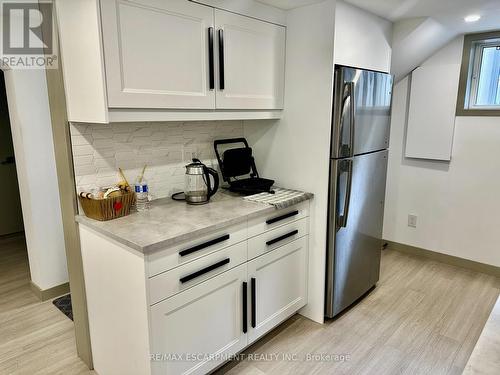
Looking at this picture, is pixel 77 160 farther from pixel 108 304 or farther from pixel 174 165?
pixel 108 304

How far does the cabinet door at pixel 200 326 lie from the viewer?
162 cm

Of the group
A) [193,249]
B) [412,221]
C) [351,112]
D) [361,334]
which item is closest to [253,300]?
[193,249]

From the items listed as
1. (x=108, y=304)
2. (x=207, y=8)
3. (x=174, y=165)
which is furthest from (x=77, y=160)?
(x=207, y=8)

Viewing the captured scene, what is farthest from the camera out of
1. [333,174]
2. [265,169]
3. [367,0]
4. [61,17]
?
[265,169]

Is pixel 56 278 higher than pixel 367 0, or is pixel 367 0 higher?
pixel 367 0

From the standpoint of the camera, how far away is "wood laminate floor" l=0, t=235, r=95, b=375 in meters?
2.12

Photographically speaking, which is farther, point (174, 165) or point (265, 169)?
point (265, 169)

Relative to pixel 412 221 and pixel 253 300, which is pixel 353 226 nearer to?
pixel 253 300

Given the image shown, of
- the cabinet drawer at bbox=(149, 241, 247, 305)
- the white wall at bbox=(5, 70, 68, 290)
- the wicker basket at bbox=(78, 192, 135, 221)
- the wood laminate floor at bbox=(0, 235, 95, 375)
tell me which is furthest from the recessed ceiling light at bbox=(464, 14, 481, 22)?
the wood laminate floor at bbox=(0, 235, 95, 375)

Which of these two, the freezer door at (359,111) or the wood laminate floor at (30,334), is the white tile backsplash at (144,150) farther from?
the wood laminate floor at (30,334)

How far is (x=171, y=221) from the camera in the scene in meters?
1.78

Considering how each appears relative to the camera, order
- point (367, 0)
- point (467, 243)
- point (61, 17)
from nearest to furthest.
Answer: point (61, 17), point (367, 0), point (467, 243)

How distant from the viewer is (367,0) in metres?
2.10

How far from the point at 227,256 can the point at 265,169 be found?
0.96m
